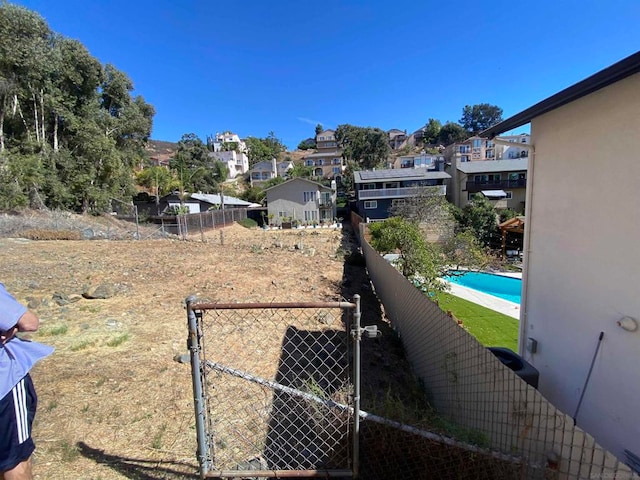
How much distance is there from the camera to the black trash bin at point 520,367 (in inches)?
139

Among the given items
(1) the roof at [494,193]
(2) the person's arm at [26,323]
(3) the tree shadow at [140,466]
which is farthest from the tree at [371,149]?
(2) the person's arm at [26,323]

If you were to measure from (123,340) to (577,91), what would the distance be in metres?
6.21

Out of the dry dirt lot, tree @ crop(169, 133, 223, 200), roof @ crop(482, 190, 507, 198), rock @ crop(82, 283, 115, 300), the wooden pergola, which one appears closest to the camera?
the dry dirt lot

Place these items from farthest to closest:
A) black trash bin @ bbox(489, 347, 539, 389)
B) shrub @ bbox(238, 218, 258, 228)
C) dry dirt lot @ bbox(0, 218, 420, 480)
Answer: shrub @ bbox(238, 218, 258, 228)
black trash bin @ bbox(489, 347, 539, 389)
dry dirt lot @ bbox(0, 218, 420, 480)

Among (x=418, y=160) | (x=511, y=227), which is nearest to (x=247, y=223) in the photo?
(x=511, y=227)

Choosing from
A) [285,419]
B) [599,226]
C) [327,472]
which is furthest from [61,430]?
[599,226]

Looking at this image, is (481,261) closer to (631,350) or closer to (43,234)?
(631,350)

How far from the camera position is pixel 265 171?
58.7 meters

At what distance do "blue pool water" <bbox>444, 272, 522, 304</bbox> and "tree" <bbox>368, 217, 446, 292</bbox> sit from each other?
4475mm

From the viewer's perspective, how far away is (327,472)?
6.57ft

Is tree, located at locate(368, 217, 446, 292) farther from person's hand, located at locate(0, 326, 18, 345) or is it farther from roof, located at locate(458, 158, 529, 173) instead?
roof, located at locate(458, 158, 529, 173)

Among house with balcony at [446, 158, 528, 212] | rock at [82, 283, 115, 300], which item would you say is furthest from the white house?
house with balcony at [446, 158, 528, 212]

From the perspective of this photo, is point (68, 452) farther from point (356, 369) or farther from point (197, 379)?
point (356, 369)

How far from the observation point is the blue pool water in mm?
13469
